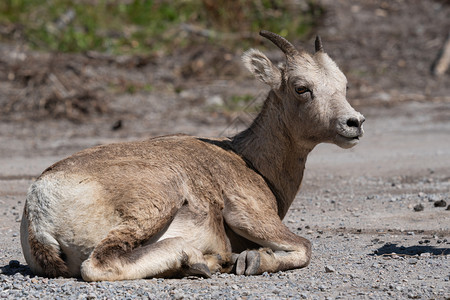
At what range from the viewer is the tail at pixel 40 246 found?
606 cm

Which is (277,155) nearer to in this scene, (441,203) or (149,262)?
(149,262)

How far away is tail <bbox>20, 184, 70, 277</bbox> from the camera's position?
6.06 metres

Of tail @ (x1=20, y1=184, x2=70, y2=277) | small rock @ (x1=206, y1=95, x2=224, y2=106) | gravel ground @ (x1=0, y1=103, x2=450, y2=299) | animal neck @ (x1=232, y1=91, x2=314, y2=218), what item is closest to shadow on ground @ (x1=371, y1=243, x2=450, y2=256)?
gravel ground @ (x1=0, y1=103, x2=450, y2=299)

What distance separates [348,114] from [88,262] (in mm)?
2862

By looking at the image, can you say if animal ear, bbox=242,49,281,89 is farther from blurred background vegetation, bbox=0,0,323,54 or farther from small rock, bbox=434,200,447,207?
blurred background vegetation, bbox=0,0,323,54

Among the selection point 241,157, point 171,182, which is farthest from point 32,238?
point 241,157

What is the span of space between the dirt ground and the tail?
153 millimetres

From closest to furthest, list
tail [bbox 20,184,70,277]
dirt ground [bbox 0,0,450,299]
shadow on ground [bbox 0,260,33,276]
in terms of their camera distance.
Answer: tail [bbox 20,184,70,277] < dirt ground [bbox 0,0,450,299] < shadow on ground [bbox 0,260,33,276]

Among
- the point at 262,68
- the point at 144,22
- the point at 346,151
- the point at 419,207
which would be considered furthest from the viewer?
the point at 144,22

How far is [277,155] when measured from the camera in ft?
24.9

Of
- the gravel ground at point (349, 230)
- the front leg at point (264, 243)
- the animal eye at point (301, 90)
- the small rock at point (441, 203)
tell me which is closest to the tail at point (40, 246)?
the gravel ground at point (349, 230)

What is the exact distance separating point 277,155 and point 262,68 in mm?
937

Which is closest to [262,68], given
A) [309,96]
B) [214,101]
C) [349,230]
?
[309,96]

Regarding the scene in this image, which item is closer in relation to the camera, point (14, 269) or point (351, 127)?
point (14, 269)
